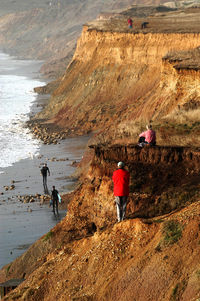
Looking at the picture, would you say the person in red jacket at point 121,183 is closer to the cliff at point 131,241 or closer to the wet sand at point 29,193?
the cliff at point 131,241

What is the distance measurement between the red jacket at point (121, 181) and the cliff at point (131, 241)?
54 centimetres

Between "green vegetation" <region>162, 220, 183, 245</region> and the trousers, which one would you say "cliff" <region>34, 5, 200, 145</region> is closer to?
the trousers

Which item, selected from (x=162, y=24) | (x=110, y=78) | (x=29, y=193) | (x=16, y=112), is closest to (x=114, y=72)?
(x=110, y=78)

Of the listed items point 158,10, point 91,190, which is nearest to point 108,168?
point 91,190

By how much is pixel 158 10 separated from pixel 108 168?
6116cm

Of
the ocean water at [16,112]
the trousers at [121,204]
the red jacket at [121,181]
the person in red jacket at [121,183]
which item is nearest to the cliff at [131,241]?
the trousers at [121,204]

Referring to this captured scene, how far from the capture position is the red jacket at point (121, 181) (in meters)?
13.3

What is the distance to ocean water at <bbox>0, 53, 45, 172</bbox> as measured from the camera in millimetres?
37719

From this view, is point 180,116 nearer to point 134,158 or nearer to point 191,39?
point 134,158

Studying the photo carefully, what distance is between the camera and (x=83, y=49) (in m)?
54.5

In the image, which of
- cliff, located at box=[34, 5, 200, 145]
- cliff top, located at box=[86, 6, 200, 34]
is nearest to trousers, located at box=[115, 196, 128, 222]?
cliff, located at box=[34, 5, 200, 145]

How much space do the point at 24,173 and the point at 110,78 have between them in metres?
18.4

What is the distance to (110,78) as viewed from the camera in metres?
48.2

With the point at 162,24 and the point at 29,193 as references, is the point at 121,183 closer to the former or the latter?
the point at 29,193
